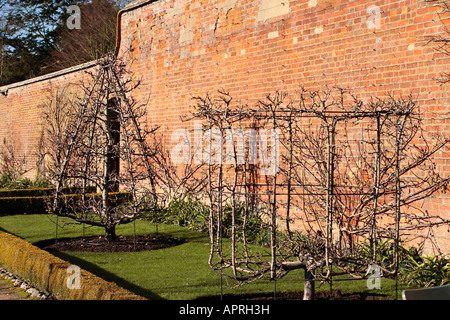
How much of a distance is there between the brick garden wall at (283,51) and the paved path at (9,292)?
4.93 meters

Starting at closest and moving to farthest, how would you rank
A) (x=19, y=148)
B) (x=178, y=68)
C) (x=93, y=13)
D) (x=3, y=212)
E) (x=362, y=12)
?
(x=362, y=12)
(x=178, y=68)
(x=3, y=212)
(x=19, y=148)
(x=93, y=13)

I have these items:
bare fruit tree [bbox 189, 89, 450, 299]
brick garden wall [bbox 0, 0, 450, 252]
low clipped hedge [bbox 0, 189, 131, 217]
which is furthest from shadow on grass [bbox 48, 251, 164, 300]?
low clipped hedge [bbox 0, 189, 131, 217]

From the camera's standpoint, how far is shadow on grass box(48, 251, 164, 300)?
525cm

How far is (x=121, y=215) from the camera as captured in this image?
798cm

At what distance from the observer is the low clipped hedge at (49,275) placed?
4562 millimetres

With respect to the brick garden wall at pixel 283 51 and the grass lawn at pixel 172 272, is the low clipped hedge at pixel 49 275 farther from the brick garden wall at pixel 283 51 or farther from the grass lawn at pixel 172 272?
the brick garden wall at pixel 283 51

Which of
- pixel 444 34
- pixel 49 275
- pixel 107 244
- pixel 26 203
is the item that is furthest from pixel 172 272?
pixel 26 203

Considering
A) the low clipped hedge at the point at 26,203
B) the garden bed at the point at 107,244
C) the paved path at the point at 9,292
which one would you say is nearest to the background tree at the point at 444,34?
the garden bed at the point at 107,244

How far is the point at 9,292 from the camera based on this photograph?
5.72 metres

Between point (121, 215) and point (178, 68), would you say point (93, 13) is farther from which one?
point (121, 215)

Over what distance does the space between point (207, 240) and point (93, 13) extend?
18069 mm
